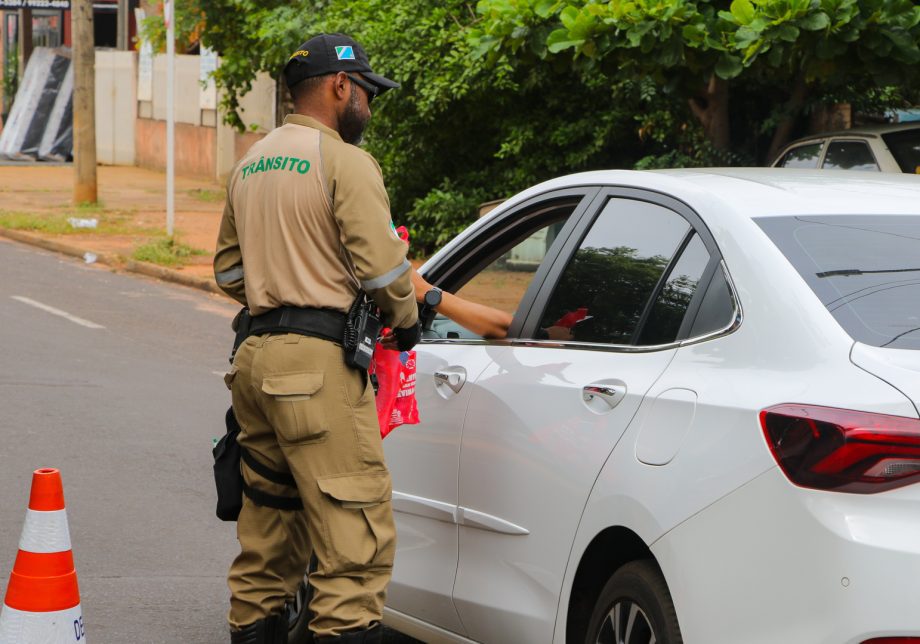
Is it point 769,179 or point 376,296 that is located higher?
point 769,179

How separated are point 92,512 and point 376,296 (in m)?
3.26

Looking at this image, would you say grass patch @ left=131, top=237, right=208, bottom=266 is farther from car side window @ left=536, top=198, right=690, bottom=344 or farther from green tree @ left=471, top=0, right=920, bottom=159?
car side window @ left=536, top=198, right=690, bottom=344

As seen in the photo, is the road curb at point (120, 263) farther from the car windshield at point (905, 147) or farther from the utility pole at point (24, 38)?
the utility pole at point (24, 38)

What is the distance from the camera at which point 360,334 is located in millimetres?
3781

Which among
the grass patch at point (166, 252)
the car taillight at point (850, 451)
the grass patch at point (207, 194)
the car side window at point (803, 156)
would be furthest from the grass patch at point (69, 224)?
the car taillight at point (850, 451)

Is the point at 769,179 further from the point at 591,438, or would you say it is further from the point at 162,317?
the point at 162,317

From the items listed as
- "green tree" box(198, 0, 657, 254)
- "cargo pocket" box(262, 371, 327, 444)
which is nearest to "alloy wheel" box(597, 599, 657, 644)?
"cargo pocket" box(262, 371, 327, 444)

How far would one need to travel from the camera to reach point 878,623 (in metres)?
2.71

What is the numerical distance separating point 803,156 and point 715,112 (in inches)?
69.6

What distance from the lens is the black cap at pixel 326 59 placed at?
12.8 ft

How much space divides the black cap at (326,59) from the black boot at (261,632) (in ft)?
5.07

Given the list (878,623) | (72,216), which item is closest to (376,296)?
(878,623)

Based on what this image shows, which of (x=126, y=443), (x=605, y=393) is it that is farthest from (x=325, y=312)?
(x=126, y=443)

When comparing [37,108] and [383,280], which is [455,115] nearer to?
[383,280]
